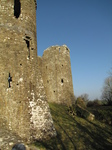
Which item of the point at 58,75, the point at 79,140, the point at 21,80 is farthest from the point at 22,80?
the point at 58,75

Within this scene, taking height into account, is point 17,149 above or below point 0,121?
below

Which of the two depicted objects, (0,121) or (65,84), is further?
(65,84)

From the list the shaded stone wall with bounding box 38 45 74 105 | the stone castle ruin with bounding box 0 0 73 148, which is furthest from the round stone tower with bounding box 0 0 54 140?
the shaded stone wall with bounding box 38 45 74 105

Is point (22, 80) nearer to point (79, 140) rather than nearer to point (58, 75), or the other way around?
point (79, 140)

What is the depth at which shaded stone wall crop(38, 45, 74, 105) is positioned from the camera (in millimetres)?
18500

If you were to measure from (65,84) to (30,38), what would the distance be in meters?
11.9

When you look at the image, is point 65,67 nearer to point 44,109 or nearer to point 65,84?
point 65,84

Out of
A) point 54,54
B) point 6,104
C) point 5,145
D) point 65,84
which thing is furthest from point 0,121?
point 54,54

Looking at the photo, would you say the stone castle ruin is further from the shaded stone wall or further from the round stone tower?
the shaded stone wall

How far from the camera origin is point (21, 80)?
679cm

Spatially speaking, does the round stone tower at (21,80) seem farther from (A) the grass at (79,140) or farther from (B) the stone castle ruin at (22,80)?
(A) the grass at (79,140)

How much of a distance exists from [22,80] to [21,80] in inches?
1.9

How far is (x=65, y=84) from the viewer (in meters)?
18.8

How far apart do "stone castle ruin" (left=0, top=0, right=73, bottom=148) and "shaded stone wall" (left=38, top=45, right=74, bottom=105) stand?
36.9 feet
